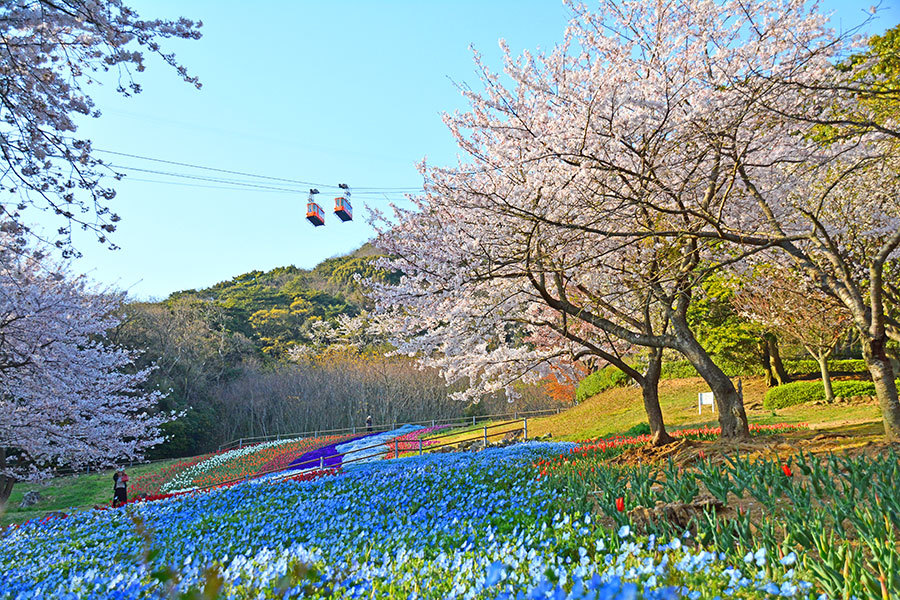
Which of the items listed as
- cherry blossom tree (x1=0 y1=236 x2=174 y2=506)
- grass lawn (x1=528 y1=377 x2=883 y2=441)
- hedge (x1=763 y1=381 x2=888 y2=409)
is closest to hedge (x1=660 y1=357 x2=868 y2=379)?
grass lawn (x1=528 y1=377 x2=883 y2=441)

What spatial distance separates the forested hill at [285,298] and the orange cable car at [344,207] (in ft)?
58.6

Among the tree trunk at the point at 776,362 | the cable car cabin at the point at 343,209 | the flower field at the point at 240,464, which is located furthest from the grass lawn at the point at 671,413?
the cable car cabin at the point at 343,209

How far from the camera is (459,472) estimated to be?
8039 millimetres

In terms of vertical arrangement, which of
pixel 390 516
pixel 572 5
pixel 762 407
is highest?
pixel 572 5

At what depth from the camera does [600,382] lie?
27.7 metres

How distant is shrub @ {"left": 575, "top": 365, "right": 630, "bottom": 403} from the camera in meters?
26.6

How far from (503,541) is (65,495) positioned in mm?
20691

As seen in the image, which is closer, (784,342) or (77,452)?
(77,452)

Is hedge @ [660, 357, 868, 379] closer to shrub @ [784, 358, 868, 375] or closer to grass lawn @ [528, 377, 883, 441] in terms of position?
shrub @ [784, 358, 868, 375]

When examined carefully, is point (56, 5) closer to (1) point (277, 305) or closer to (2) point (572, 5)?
(2) point (572, 5)

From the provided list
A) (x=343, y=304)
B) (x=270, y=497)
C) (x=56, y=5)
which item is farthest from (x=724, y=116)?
(x=343, y=304)

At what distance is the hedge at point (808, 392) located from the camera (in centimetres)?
1730

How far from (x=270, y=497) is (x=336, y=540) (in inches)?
163

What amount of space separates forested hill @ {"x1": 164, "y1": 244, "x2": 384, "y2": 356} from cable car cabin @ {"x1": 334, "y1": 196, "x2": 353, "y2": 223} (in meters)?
17.8
